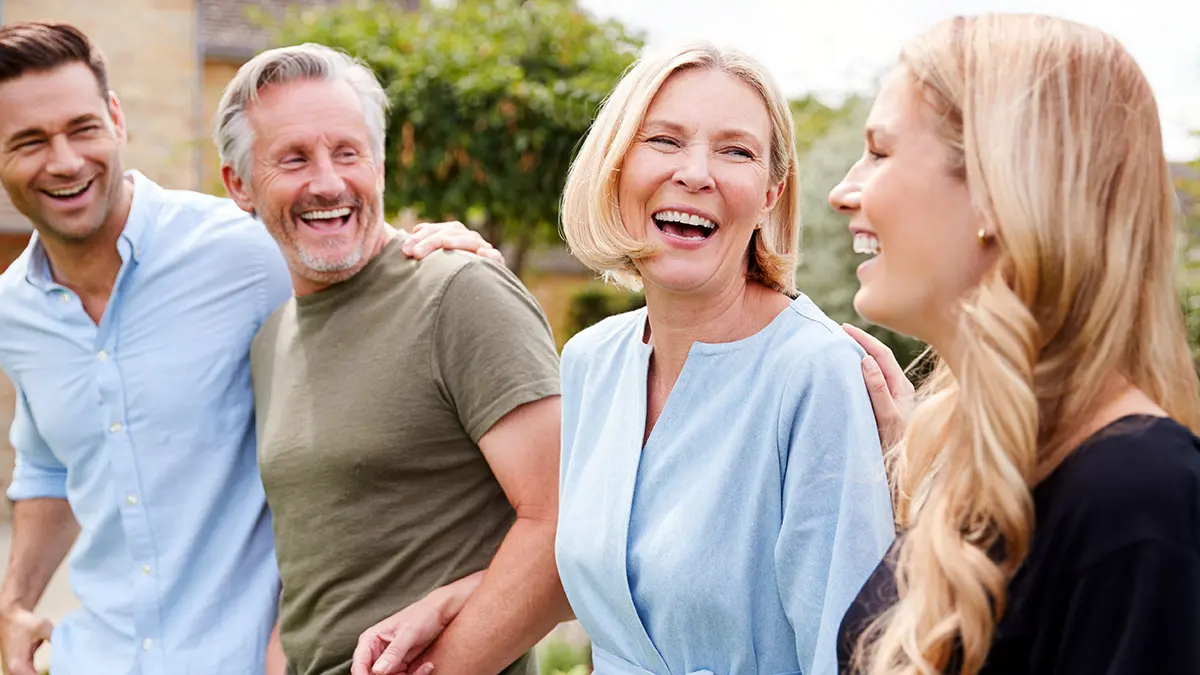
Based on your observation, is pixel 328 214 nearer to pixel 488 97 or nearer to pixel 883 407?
pixel 883 407

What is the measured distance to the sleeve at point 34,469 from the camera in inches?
127

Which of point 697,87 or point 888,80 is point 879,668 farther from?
point 697,87

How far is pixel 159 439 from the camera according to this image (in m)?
2.93

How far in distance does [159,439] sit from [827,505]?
1.76 m

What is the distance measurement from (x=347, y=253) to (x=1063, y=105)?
168cm

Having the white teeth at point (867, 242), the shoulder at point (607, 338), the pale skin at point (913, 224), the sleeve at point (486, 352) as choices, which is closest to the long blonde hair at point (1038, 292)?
the pale skin at point (913, 224)

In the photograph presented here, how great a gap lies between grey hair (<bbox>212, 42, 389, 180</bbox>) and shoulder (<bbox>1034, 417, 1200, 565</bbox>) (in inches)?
77.2

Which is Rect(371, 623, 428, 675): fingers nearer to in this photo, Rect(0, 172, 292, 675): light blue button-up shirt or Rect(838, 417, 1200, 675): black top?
Rect(0, 172, 292, 675): light blue button-up shirt

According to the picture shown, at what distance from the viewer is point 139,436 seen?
9.63 feet

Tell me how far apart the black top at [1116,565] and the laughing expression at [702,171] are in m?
0.86

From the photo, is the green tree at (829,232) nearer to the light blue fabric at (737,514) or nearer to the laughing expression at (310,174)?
the laughing expression at (310,174)

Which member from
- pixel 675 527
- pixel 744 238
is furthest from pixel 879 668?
pixel 744 238

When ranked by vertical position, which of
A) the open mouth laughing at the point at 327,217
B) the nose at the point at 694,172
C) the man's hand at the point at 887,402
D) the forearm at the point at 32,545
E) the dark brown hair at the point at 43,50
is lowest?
the forearm at the point at 32,545

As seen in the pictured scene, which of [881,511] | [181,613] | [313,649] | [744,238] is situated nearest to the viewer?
[881,511]
